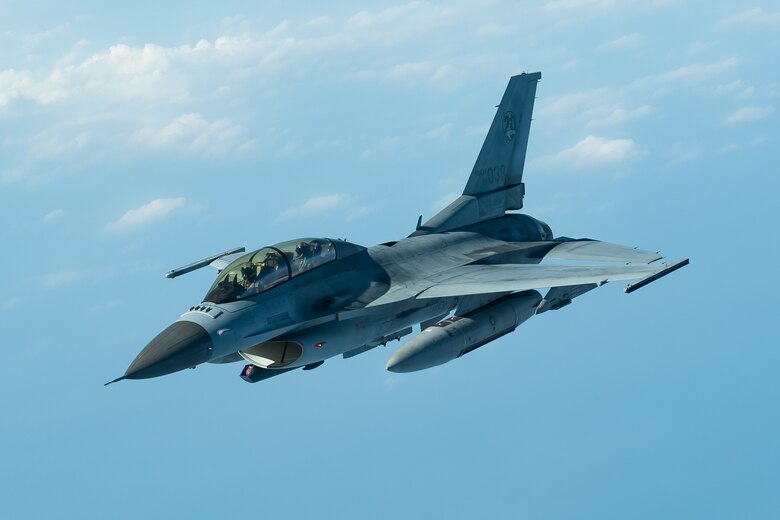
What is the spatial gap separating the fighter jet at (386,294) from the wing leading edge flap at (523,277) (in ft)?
0.10

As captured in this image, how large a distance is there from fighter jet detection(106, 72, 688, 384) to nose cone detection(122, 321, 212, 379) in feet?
0.06

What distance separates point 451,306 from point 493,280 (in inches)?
62.5

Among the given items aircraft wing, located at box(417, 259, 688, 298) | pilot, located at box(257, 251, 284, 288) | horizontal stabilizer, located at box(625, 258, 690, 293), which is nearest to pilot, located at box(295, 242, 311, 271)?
pilot, located at box(257, 251, 284, 288)

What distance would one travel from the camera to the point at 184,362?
1855 cm

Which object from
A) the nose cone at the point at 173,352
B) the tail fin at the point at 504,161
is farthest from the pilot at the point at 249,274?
the tail fin at the point at 504,161

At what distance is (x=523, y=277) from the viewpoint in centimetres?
2219

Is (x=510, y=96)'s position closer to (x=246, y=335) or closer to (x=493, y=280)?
(x=493, y=280)

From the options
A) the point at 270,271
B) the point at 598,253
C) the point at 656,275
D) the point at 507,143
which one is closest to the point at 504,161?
the point at 507,143

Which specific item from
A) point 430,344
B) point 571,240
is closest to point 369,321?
point 430,344

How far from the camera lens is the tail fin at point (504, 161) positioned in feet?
87.7

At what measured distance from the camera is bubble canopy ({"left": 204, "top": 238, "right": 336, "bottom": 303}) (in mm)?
19969

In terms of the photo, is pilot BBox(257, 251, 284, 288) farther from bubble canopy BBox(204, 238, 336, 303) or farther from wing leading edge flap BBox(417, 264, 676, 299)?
wing leading edge flap BBox(417, 264, 676, 299)

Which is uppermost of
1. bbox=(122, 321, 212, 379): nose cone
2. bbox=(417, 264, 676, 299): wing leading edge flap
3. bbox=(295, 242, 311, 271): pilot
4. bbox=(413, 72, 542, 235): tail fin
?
bbox=(413, 72, 542, 235): tail fin

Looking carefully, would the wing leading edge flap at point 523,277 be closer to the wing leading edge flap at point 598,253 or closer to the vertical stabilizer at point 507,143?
the wing leading edge flap at point 598,253
